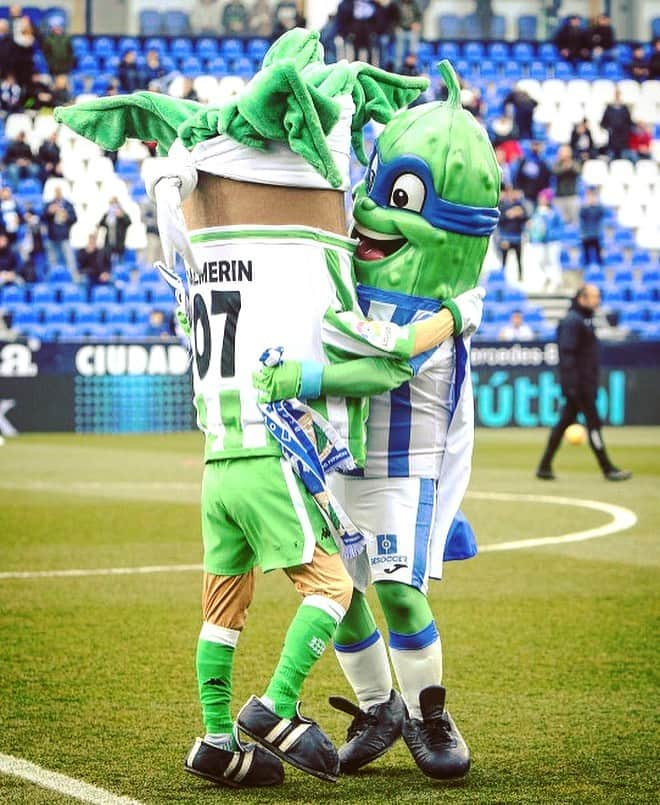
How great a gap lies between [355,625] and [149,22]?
2704 centimetres

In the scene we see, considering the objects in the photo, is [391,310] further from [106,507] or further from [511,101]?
[511,101]

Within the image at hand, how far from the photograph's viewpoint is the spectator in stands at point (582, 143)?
1069 inches

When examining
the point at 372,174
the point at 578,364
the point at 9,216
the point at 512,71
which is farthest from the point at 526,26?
the point at 372,174

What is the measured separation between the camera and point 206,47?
28.1 m

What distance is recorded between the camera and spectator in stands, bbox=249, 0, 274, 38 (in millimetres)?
28625

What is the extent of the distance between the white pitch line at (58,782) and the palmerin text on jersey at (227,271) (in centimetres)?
144

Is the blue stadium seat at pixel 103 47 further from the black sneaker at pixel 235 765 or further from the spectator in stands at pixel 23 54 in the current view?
the black sneaker at pixel 235 765

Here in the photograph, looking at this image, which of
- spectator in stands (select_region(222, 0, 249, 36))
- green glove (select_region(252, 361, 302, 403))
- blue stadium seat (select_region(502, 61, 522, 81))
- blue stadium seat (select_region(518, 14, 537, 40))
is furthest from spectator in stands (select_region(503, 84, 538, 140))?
green glove (select_region(252, 361, 302, 403))

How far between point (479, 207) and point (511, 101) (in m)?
23.3

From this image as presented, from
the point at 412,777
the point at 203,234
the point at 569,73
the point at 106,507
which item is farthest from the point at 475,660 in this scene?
the point at 569,73

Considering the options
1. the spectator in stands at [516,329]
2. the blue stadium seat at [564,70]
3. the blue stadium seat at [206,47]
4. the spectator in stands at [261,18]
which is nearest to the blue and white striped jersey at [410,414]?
the spectator in stands at [516,329]

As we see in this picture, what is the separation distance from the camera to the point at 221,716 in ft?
13.9

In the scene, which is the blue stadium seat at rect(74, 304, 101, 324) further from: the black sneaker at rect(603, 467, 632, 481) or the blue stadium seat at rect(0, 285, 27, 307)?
the black sneaker at rect(603, 467, 632, 481)

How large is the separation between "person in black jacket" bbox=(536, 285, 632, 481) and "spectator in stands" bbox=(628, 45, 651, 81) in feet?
50.3
